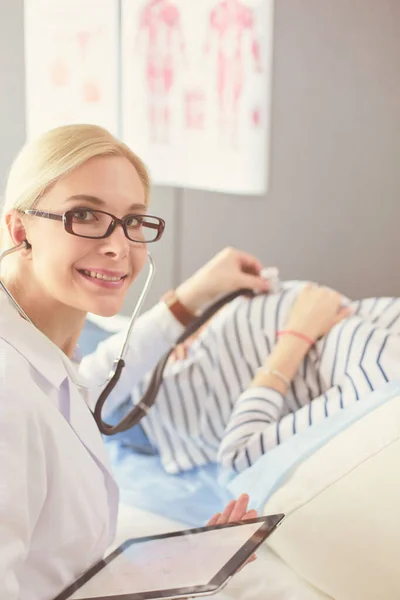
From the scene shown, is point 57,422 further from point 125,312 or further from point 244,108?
point 125,312

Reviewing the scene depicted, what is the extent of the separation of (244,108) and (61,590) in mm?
1352

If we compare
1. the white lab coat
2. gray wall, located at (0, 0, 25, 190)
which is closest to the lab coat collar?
the white lab coat

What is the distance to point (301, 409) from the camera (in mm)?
1425

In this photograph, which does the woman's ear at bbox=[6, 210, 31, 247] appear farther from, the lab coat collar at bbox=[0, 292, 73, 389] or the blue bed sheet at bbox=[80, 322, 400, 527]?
the blue bed sheet at bbox=[80, 322, 400, 527]

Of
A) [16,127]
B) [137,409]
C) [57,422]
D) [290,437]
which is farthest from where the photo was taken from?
[16,127]

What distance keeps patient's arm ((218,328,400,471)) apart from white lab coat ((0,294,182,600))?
0.36m

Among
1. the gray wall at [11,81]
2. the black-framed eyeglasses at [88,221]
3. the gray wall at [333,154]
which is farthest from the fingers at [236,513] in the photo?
the gray wall at [11,81]

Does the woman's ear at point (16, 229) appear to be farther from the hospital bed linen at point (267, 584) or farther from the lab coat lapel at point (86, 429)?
the hospital bed linen at point (267, 584)

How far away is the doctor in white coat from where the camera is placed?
0.89 meters

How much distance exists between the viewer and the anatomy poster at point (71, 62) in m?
2.24

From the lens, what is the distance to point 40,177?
1041 mm

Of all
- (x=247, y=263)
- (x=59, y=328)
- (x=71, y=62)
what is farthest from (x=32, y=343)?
(x=71, y=62)

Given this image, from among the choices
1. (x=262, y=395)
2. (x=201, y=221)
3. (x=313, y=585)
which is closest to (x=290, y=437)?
(x=262, y=395)

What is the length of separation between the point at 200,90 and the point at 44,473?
1.40 metres
